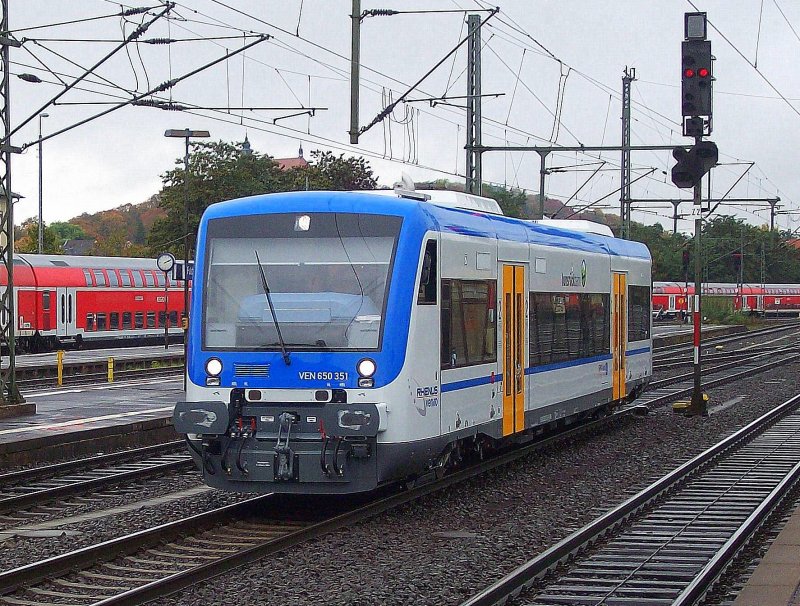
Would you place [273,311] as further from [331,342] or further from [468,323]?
[468,323]

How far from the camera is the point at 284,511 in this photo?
12859 mm

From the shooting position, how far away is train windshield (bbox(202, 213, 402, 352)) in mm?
11977

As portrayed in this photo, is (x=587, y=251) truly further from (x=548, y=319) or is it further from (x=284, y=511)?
(x=284, y=511)

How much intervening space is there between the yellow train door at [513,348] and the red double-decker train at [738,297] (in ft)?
241

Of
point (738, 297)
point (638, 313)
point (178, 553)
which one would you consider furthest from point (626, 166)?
point (738, 297)

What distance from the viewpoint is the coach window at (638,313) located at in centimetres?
2205

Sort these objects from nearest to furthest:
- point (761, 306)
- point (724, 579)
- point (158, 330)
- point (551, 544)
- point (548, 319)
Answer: point (724, 579) < point (551, 544) < point (548, 319) < point (158, 330) < point (761, 306)

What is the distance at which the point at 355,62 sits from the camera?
20.7 metres

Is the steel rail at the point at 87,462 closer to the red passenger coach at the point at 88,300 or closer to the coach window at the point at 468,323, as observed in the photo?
the coach window at the point at 468,323

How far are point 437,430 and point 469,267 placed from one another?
1918 mm

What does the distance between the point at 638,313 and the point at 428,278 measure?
428 inches

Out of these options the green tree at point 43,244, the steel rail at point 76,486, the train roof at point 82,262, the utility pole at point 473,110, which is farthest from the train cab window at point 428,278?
the green tree at point 43,244

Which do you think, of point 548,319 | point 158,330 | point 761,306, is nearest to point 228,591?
point 548,319

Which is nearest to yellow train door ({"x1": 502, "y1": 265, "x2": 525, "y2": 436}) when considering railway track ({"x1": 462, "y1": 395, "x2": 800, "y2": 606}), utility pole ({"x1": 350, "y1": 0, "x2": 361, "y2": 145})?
railway track ({"x1": 462, "y1": 395, "x2": 800, "y2": 606})
